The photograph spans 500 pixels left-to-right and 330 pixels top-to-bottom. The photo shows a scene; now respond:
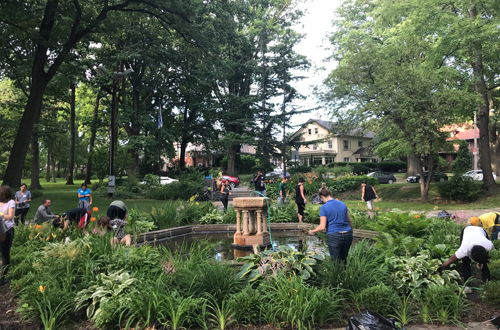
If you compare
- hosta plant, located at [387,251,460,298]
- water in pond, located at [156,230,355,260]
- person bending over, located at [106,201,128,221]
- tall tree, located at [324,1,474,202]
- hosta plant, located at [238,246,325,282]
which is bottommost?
water in pond, located at [156,230,355,260]

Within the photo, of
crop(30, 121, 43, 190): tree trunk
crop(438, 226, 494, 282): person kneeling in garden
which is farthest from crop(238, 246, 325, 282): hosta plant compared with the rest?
crop(30, 121, 43, 190): tree trunk

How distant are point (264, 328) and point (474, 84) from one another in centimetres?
2055

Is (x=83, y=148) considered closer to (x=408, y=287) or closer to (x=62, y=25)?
(x=62, y=25)

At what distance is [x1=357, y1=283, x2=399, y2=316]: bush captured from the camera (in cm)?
444

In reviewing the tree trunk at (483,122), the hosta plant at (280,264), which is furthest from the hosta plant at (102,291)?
the tree trunk at (483,122)

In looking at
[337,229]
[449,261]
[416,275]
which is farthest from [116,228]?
[449,261]

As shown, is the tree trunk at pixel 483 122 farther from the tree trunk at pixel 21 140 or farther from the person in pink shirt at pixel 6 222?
the tree trunk at pixel 21 140

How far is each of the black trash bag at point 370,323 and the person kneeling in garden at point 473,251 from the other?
97.3 inches

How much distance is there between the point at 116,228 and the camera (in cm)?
755

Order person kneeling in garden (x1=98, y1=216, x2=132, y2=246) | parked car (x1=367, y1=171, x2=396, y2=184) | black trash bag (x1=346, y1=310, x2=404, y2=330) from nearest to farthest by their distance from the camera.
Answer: black trash bag (x1=346, y1=310, x2=404, y2=330) < person kneeling in garden (x1=98, y1=216, x2=132, y2=246) < parked car (x1=367, y1=171, x2=396, y2=184)

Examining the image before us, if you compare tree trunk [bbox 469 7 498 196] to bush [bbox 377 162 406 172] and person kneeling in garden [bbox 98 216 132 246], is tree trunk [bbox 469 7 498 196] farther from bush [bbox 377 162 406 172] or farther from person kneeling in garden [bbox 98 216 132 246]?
bush [bbox 377 162 406 172]

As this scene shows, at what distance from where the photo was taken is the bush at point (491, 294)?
184 inches

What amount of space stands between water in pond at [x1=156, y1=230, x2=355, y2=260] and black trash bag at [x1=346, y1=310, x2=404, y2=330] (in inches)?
158

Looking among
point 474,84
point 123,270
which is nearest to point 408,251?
point 123,270
